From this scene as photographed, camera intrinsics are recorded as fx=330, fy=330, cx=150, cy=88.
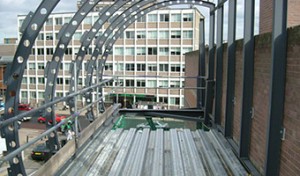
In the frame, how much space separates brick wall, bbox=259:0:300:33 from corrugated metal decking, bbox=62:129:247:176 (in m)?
2.33

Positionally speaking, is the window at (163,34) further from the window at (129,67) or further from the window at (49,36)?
the window at (49,36)

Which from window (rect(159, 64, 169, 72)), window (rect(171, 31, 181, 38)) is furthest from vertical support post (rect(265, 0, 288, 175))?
window (rect(159, 64, 169, 72))

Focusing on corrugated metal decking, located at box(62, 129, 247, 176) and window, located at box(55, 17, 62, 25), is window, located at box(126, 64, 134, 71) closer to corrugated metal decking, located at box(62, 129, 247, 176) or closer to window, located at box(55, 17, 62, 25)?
window, located at box(55, 17, 62, 25)

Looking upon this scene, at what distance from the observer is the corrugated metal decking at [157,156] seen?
4.07 m

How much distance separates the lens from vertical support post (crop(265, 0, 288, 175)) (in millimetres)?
3330

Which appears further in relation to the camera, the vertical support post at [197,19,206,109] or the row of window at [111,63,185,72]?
the row of window at [111,63,185,72]

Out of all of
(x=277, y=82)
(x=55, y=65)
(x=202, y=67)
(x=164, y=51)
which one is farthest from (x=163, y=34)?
(x=277, y=82)

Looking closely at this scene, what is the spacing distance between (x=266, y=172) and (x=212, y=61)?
4288mm

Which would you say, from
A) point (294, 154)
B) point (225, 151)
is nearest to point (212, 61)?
point (225, 151)

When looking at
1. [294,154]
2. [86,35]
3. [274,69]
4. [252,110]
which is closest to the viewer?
[294,154]

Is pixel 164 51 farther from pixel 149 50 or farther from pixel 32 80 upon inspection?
pixel 32 80

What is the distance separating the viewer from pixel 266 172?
348cm

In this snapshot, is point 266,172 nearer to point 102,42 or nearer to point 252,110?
point 252,110

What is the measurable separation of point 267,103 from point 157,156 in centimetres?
172
